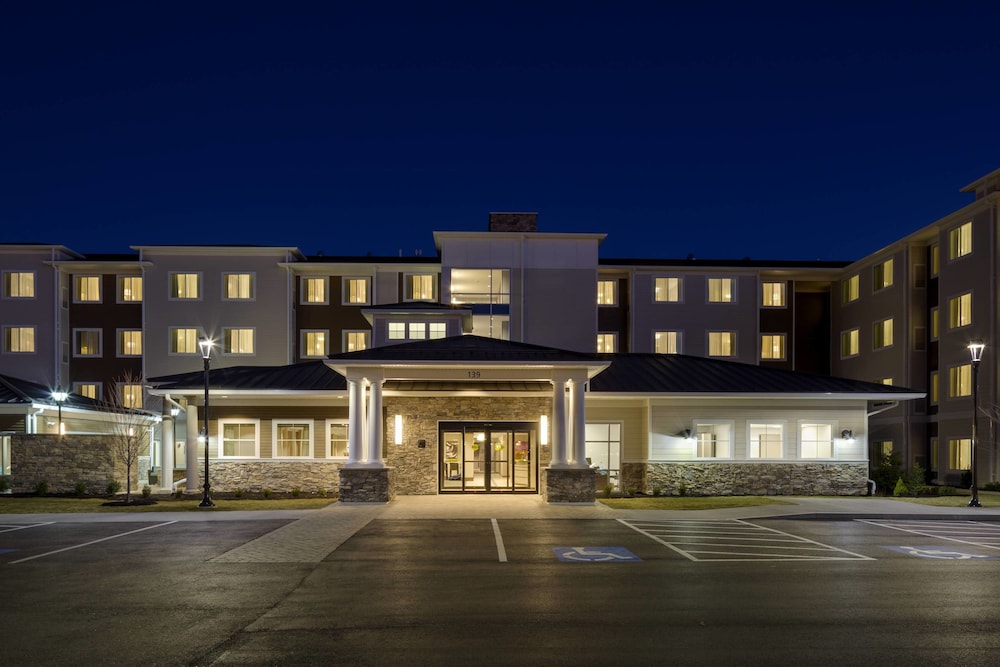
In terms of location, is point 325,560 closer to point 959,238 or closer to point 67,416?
point 67,416

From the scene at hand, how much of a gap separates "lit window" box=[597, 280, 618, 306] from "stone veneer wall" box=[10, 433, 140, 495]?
97.0 ft

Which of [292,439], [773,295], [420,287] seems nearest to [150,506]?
[292,439]

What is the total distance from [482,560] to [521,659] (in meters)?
6.49

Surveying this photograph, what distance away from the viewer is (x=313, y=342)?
4969 cm

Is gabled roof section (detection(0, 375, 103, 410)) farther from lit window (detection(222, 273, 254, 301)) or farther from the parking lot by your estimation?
the parking lot

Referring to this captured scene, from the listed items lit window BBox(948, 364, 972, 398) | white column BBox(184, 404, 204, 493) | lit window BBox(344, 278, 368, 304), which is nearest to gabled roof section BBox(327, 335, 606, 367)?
white column BBox(184, 404, 204, 493)

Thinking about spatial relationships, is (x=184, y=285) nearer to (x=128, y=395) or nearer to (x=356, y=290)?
(x=128, y=395)

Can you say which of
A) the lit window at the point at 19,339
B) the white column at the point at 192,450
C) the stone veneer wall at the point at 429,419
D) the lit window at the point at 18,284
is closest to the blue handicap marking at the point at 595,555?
the stone veneer wall at the point at 429,419

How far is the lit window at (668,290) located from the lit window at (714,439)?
21251 mm

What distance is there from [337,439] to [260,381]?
3.38 m

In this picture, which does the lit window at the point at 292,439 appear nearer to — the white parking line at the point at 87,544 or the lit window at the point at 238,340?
the white parking line at the point at 87,544

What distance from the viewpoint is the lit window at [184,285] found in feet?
159

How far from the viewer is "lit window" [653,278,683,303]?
166 feet

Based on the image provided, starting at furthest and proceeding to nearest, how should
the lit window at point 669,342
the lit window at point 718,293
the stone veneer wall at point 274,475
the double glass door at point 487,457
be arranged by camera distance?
1. the lit window at point 718,293
2. the lit window at point 669,342
3. the stone veneer wall at point 274,475
4. the double glass door at point 487,457
